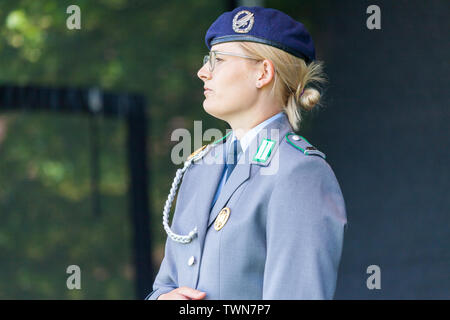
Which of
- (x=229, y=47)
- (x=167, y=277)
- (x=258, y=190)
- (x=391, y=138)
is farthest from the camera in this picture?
(x=391, y=138)

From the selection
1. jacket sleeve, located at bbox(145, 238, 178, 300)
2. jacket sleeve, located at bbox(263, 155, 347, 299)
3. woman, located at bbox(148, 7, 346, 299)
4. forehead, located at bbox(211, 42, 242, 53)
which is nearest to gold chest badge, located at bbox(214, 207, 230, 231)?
woman, located at bbox(148, 7, 346, 299)

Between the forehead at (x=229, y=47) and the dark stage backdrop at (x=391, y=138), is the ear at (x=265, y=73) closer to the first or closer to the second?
the forehead at (x=229, y=47)

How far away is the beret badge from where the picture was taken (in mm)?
1490

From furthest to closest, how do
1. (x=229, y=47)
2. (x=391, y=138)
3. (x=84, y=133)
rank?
(x=84, y=133), (x=391, y=138), (x=229, y=47)

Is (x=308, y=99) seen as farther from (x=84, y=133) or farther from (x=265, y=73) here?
(x=84, y=133)

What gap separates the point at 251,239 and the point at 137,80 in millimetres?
2890

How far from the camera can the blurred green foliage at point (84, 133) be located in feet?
12.8

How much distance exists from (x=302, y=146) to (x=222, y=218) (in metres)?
0.25

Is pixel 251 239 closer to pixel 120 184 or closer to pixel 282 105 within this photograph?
pixel 282 105

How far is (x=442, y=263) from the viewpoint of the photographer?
9.87ft

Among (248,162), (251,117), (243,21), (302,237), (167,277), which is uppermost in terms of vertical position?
(243,21)

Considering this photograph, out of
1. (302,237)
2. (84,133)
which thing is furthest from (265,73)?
(84,133)

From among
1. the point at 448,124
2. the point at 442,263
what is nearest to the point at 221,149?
the point at 448,124

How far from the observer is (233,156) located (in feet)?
5.12
